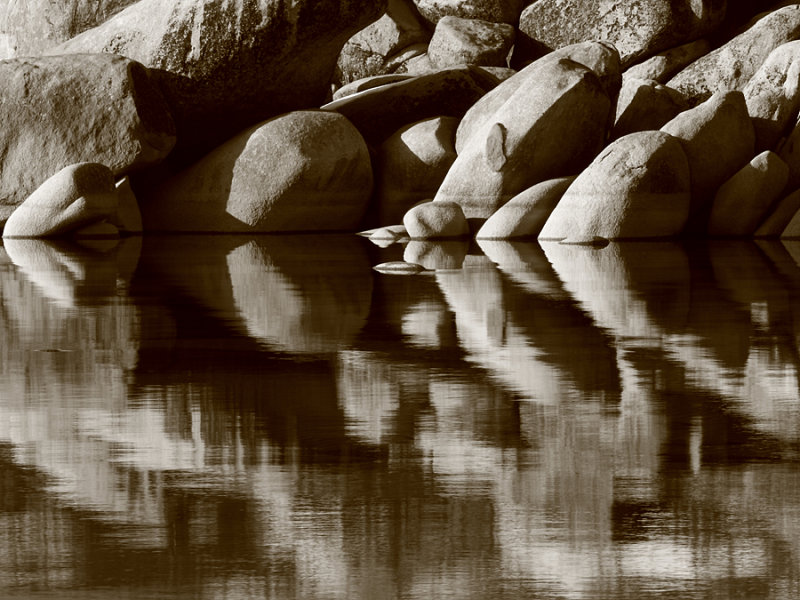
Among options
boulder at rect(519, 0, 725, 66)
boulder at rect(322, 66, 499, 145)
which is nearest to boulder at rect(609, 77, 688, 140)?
boulder at rect(322, 66, 499, 145)

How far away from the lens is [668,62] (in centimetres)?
2162

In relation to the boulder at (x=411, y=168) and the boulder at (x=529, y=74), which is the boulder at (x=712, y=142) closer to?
the boulder at (x=529, y=74)

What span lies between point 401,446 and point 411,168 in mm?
11475

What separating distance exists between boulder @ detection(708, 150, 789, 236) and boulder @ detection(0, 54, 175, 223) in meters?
5.23

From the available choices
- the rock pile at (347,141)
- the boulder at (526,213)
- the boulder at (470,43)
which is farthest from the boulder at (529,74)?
the boulder at (470,43)

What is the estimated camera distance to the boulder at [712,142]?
14.1 meters

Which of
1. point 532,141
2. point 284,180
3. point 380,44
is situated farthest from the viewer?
point 380,44

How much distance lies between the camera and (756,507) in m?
3.54

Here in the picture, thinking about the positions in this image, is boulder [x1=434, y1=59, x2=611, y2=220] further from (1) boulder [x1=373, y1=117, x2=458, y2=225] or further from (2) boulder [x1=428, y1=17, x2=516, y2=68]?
(2) boulder [x1=428, y1=17, x2=516, y2=68]

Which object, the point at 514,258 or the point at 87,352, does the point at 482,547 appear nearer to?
the point at 87,352

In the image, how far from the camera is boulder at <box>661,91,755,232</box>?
14.1m

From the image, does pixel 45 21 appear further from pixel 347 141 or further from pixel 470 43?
pixel 470 43

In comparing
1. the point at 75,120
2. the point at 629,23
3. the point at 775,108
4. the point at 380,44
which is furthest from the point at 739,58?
the point at 75,120

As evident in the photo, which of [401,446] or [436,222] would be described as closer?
[401,446]
